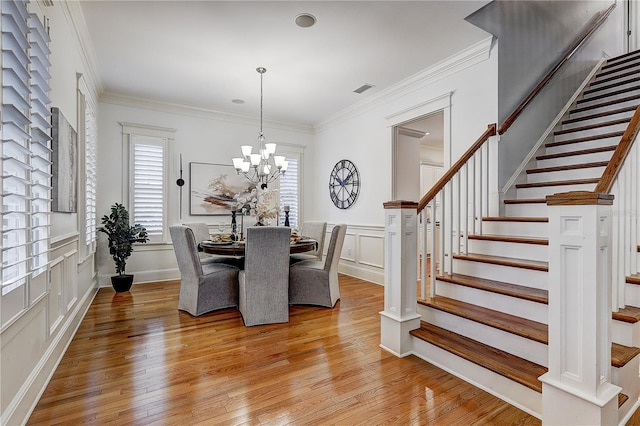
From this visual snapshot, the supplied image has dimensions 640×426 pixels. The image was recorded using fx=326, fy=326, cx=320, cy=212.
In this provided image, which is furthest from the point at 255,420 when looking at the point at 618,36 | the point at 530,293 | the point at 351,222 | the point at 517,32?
the point at 618,36

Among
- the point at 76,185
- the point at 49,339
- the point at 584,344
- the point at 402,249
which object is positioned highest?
the point at 76,185

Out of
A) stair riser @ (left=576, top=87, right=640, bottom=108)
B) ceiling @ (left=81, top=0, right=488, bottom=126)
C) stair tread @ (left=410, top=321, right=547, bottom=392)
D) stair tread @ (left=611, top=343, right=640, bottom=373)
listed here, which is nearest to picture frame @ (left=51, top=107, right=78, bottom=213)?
ceiling @ (left=81, top=0, right=488, bottom=126)

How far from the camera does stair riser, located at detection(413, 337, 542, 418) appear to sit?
181 centimetres

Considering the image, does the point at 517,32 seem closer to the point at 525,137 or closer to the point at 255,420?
the point at 525,137

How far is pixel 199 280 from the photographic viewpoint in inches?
133

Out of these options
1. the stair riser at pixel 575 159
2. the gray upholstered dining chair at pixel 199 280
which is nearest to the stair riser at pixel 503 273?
the stair riser at pixel 575 159

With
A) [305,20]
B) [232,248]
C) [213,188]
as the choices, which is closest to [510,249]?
[232,248]

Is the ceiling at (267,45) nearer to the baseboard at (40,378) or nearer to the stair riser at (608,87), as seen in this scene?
the stair riser at (608,87)

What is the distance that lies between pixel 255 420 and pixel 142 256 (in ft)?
13.4

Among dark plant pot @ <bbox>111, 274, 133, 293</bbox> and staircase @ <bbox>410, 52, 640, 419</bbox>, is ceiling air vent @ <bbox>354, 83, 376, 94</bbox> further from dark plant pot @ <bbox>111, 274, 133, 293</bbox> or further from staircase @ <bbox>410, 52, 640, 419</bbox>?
dark plant pot @ <bbox>111, 274, 133, 293</bbox>

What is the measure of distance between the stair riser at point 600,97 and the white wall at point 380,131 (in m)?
1.69

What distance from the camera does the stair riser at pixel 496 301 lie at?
2.19 meters

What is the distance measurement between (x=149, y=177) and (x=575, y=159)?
5.61 m

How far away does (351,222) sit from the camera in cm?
547
